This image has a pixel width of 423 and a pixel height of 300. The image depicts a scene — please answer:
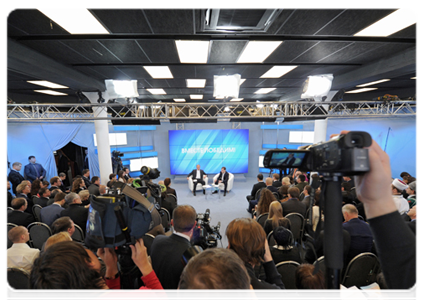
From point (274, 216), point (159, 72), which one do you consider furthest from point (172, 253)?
point (159, 72)

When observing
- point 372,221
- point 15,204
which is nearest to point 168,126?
point 15,204

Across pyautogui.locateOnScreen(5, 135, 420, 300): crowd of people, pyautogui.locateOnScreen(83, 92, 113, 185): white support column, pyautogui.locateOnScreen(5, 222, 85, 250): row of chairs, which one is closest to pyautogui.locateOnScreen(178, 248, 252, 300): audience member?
pyautogui.locateOnScreen(5, 135, 420, 300): crowd of people

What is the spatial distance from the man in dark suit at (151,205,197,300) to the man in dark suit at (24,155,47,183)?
741cm

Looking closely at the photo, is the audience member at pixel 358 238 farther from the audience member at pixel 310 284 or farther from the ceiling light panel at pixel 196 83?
the ceiling light panel at pixel 196 83

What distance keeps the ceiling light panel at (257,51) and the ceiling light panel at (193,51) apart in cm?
68

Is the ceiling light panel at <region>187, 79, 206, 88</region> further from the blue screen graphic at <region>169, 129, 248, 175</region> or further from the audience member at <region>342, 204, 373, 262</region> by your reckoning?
the audience member at <region>342, 204, 373, 262</region>

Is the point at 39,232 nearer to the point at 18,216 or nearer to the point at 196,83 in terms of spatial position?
the point at 18,216

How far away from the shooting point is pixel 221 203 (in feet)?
22.5

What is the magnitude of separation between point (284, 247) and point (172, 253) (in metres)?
1.23

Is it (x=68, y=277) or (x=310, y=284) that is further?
(x=310, y=284)

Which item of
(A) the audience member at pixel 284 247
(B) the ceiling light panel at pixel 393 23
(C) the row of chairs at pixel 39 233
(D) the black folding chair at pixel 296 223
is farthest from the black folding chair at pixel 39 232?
(B) the ceiling light panel at pixel 393 23

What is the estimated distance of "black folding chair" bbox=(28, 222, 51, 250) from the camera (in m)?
2.89

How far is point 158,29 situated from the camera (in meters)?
2.60

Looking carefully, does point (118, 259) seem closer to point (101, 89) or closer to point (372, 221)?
point (372, 221)
